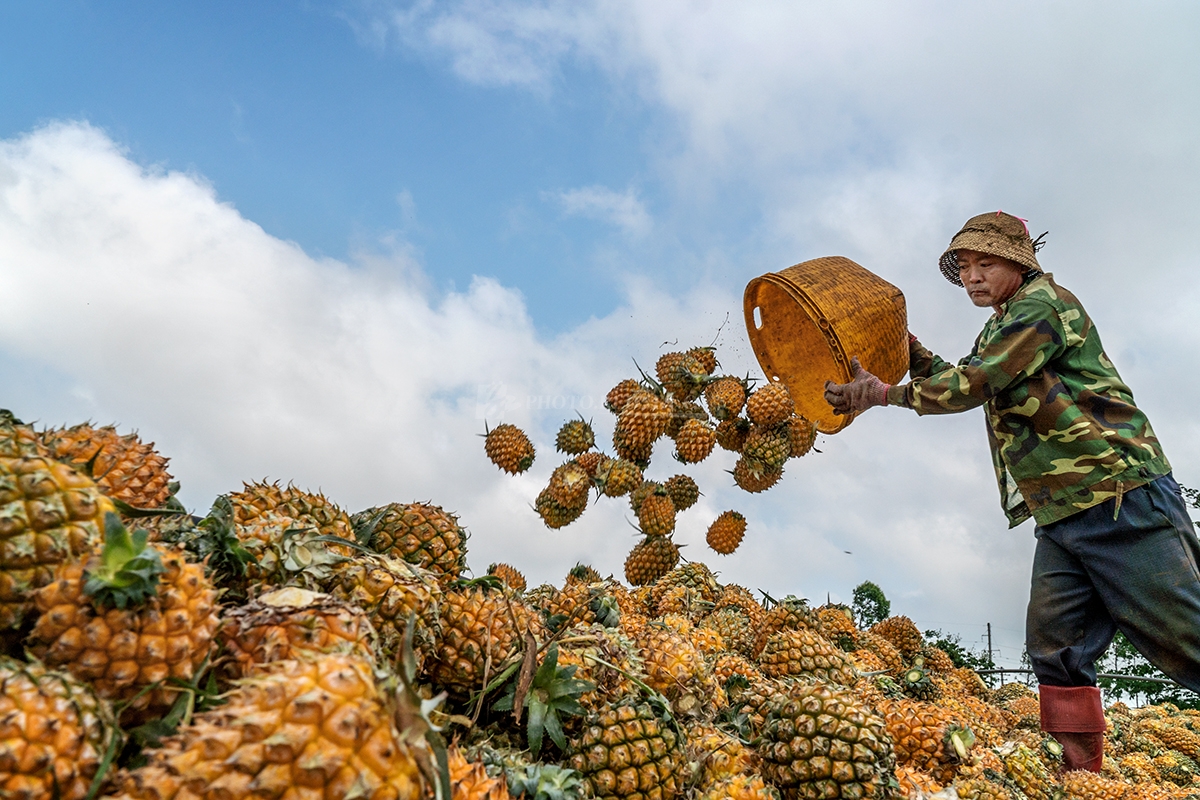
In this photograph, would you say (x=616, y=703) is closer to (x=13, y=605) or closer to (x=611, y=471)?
(x=13, y=605)

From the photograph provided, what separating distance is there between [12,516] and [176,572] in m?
0.26

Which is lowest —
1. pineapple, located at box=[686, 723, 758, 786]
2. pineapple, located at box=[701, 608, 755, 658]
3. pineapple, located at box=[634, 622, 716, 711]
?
pineapple, located at box=[686, 723, 758, 786]

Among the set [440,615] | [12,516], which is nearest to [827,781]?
[440,615]

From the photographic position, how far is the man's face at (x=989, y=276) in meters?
4.52

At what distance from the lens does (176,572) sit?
118 centimetres

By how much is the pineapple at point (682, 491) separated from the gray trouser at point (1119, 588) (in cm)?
274

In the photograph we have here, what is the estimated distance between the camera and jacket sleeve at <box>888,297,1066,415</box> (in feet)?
13.0

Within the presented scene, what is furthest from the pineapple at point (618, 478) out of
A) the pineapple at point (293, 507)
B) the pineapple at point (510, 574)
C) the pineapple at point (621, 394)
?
the pineapple at point (293, 507)

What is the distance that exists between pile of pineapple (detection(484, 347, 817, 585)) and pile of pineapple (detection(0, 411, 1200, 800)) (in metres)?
3.38

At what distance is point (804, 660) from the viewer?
10.3ft

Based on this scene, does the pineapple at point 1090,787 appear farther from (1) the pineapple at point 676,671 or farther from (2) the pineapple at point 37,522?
(2) the pineapple at point 37,522

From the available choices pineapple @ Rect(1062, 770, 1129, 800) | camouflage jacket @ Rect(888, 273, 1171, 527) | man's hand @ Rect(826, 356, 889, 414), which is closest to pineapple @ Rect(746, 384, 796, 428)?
man's hand @ Rect(826, 356, 889, 414)

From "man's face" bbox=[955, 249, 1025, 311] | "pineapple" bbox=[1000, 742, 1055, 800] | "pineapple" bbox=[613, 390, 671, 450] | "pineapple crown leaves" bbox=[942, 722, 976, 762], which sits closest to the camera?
"pineapple crown leaves" bbox=[942, 722, 976, 762]

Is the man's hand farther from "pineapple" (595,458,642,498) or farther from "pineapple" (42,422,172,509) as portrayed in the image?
"pineapple" (42,422,172,509)
